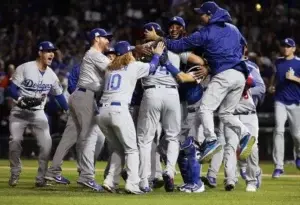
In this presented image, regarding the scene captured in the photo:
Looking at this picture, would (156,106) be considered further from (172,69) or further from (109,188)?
(109,188)

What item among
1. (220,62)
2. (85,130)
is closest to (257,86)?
(220,62)

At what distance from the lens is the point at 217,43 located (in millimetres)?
15352

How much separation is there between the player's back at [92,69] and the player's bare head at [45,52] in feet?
3.23

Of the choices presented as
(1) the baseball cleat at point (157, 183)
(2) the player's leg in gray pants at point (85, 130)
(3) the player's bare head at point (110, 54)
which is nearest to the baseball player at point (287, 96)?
(1) the baseball cleat at point (157, 183)

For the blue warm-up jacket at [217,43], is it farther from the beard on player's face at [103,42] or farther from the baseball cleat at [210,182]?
the baseball cleat at [210,182]

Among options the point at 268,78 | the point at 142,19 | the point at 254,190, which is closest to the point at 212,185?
the point at 254,190

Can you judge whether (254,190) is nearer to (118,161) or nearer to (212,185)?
(212,185)

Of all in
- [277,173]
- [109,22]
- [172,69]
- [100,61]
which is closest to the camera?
[172,69]

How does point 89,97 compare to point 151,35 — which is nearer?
point 151,35

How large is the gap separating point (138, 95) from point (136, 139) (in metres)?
1.37

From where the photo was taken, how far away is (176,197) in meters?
14.6

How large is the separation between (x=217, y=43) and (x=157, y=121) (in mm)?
1527

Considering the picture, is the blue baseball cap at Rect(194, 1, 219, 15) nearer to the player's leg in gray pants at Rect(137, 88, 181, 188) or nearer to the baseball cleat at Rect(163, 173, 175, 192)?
the player's leg in gray pants at Rect(137, 88, 181, 188)

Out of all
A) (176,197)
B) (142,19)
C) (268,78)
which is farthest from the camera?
(142,19)
